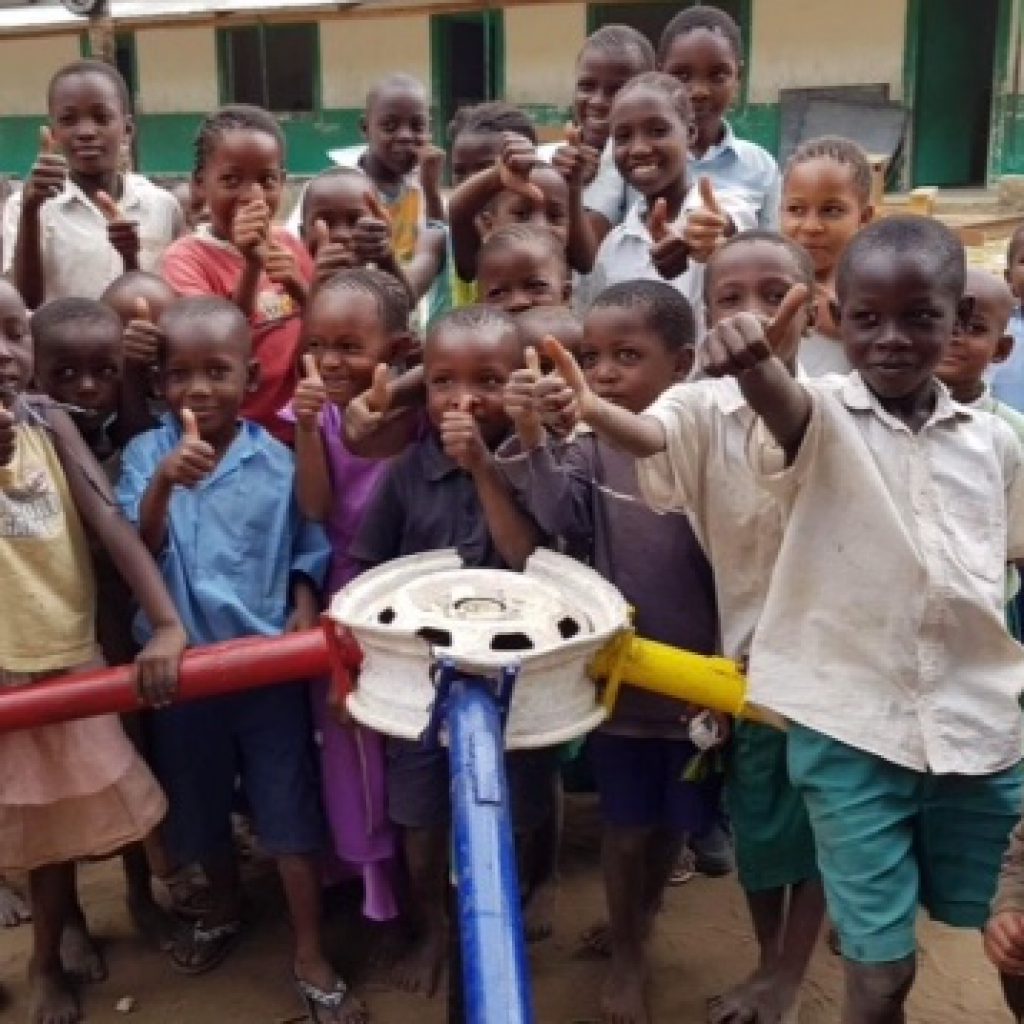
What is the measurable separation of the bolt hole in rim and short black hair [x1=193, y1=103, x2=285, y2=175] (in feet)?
5.82

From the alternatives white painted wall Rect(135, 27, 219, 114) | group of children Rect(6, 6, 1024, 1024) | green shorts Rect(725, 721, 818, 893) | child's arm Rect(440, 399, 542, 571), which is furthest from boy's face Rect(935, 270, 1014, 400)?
white painted wall Rect(135, 27, 219, 114)

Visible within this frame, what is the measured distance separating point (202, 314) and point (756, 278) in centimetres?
106

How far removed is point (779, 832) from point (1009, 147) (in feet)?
42.9

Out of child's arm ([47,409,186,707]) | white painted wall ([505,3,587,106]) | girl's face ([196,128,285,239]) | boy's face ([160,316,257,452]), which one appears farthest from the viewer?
white painted wall ([505,3,587,106])

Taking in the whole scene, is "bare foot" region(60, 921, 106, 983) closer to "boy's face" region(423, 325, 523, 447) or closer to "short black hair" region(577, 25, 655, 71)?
"boy's face" region(423, 325, 523, 447)

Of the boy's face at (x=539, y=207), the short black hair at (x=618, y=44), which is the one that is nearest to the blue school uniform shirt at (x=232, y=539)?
the boy's face at (x=539, y=207)

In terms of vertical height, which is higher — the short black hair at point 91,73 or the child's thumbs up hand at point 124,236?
the short black hair at point 91,73

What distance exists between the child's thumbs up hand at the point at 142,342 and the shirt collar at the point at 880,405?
132 cm

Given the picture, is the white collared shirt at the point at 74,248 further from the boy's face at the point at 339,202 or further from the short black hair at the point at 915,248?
the short black hair at the point at 915,248

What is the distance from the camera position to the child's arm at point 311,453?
242cm

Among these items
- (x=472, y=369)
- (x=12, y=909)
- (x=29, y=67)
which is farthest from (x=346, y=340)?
(x=29, y=67)

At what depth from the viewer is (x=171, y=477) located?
2285 mm

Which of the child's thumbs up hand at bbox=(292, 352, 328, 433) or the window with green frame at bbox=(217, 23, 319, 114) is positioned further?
the window with green frame at bbox=(217, 23, 319, 114)

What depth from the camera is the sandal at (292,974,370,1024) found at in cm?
259
